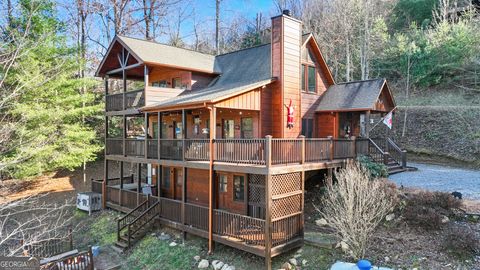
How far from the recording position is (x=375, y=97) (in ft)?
47.3

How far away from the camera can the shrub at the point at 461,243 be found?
845 cm

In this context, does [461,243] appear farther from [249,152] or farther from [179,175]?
[179,175]

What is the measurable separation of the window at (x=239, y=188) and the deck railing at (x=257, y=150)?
6.82 feet

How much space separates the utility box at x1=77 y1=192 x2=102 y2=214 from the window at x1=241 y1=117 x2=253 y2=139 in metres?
9.85

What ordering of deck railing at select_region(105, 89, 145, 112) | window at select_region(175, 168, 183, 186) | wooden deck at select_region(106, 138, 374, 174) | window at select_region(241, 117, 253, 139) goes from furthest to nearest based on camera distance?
1. window at select_region(175, 168, 183, 186)
2. deck railing at select_region(105, 89, 145, 112)
3. window at select_region(241, 117, 253, 139)
4. wooden deck at select_region(106, 138, 374, 174)

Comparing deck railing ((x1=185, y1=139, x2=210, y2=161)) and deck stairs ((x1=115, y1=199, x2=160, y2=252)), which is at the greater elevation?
deck railing ((x1=185, y1=139, x2=210, y2=161))

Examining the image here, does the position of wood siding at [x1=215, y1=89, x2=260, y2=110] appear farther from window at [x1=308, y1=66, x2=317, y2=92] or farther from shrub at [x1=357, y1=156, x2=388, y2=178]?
shrub at [x1=357, y1=156, x2=388, y2=178]

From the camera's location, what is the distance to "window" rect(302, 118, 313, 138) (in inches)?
618

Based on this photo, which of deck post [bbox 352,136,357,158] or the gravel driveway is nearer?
the gravel driveway

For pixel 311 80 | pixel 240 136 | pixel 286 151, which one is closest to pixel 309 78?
pixel 311 80

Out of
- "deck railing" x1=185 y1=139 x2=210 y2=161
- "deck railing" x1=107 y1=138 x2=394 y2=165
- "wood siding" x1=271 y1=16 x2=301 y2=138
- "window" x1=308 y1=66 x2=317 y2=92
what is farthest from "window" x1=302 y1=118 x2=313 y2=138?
"deck railing" x1=185 y1=139 x2=210 y2=161

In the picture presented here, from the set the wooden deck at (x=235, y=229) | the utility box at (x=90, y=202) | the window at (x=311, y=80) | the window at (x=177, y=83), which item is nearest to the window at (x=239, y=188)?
the wooden deck at (x=235, y=229)

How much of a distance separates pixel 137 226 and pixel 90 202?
5.40 meters

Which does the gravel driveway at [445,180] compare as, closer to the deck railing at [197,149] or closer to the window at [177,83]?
the deck railing at [197,149]
